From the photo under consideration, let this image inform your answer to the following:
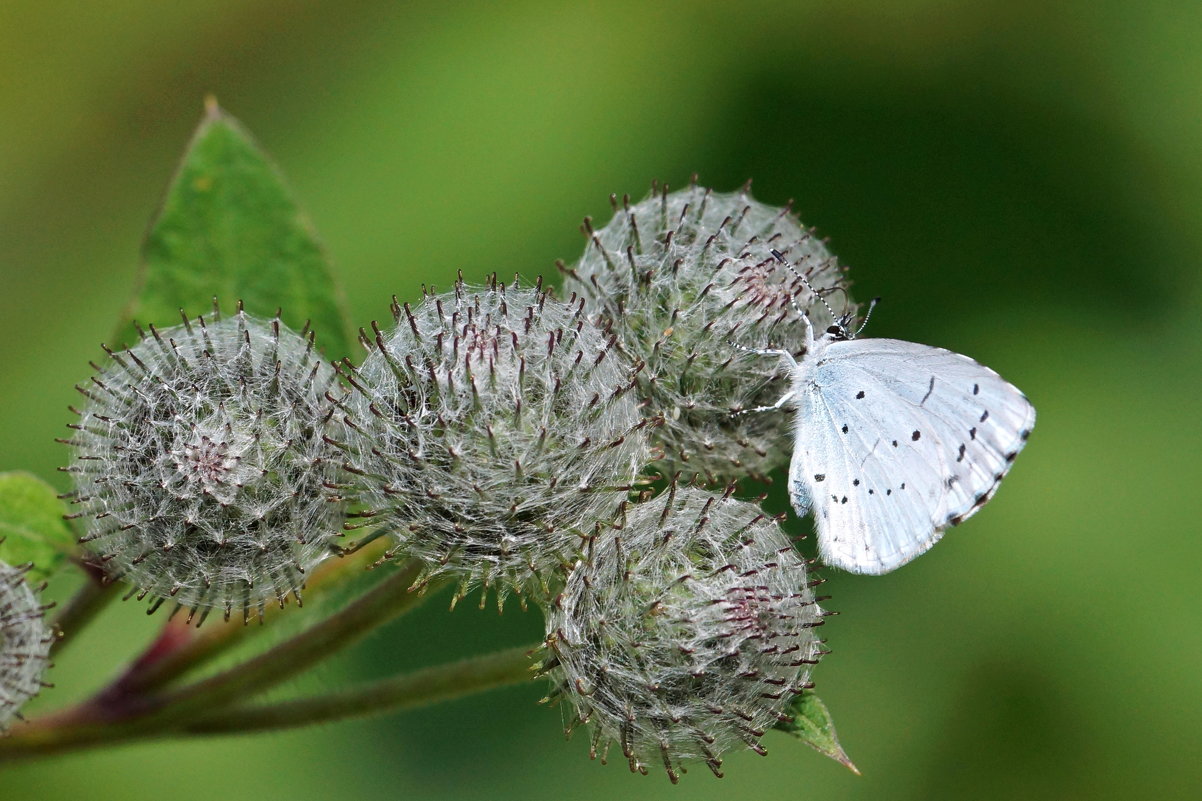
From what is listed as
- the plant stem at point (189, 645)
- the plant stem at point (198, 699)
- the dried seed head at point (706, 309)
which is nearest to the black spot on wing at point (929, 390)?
the dried seed head at point (706, 309)

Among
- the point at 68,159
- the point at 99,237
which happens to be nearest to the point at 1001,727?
the point at 99,237

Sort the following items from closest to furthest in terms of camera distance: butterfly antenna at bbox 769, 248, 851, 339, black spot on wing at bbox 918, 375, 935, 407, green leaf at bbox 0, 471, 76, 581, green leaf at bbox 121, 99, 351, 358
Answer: green leaf at bbox 0, 471, 76, 581
black spot on wing at bbox 918, 375, 935, 407
butterfly antenna at bbox 769, 248, 851, 339
green leaf at bbox 121, 99, 351, 358

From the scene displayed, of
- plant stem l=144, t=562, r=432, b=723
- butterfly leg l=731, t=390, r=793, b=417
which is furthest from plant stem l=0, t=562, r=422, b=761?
butterfly leg l=731, t=390, r=793, b=417

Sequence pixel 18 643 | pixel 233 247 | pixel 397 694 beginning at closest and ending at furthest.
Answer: pixel 18 643 → pixel 397 694 → pixel 233 247

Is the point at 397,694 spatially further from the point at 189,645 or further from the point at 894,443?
the point at 894,443

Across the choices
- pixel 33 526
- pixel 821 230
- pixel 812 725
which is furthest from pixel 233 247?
pixel 821 230

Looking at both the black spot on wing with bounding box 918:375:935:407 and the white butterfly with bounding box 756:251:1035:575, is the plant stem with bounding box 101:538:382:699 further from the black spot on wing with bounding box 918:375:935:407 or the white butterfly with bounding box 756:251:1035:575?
the black spot on wing with bounding box 918:375:935:407

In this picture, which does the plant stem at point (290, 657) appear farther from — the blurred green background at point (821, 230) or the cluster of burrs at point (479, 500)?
the blurred green background at point (821, 230)
